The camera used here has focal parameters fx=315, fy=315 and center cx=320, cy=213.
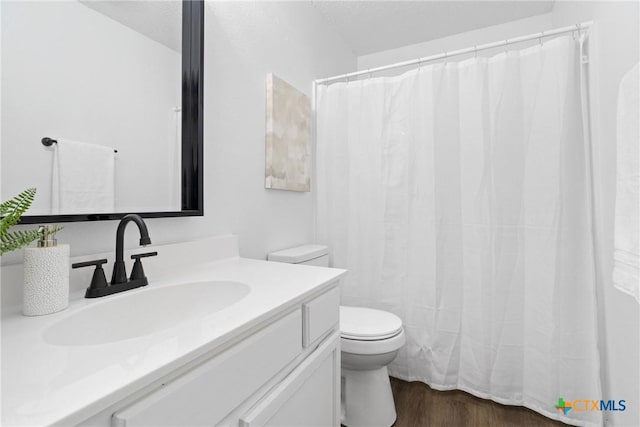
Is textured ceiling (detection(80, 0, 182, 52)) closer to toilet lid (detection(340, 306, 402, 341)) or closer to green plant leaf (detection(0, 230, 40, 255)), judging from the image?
green plant leaf (detection(0, 230, 40, 255))

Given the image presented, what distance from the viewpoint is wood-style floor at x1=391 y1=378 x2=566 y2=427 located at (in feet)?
4.84

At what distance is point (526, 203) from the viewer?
1.54 m

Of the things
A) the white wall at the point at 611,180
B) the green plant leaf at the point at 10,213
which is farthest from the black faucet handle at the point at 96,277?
the white wall at the point at 611,180

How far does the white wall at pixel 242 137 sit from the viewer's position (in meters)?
1.18

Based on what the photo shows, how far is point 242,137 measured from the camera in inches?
58.1

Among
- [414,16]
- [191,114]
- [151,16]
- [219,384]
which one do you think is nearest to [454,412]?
[219,384]

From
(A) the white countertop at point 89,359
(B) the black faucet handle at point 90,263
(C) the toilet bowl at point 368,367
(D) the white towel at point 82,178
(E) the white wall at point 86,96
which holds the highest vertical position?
(E) the white wall at point 86,96

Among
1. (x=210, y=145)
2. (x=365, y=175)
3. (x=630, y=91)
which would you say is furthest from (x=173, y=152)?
(x=630, y=91)

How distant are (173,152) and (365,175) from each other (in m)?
→ 1.12

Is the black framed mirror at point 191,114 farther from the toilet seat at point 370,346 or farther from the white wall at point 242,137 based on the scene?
the toilet seat at point 370,346

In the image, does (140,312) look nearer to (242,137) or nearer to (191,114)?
(191,114)

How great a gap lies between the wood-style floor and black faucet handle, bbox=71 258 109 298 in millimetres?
1393

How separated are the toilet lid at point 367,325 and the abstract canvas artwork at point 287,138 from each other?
77 centimetres

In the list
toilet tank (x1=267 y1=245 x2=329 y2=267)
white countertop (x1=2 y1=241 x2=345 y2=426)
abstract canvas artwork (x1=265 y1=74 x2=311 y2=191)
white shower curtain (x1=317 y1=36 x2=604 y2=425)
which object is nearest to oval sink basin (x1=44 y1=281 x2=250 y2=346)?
white countertop (x1=2 y1=241 x2=345 y2=426)
